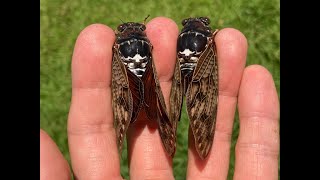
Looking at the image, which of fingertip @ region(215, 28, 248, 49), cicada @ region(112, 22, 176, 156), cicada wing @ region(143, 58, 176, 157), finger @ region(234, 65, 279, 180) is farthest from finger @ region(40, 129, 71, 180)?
fingertip @ region(215, 28, 248, 49)

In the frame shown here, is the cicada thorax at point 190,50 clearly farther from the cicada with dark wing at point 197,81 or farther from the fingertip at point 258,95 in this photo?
the fingertip at point 258,95

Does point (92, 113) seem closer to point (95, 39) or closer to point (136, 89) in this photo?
point (136, 89)

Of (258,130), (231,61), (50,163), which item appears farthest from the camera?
(231,61)

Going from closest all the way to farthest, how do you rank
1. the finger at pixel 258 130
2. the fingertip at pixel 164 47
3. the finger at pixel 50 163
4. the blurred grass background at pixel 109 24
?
the finger at pixel 50 163 → the finger at pixel 258 130 → the fingertip at pixel 164 47 → the blurred grass background at pixel 109 24

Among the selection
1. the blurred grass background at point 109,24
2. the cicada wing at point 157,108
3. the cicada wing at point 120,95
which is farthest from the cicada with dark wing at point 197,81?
the blurred grass background at point 109,24

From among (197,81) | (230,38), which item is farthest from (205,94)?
(230,38)

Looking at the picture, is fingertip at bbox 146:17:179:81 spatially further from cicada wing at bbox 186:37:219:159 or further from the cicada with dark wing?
cicada wing at bbox 186:37:219:159
